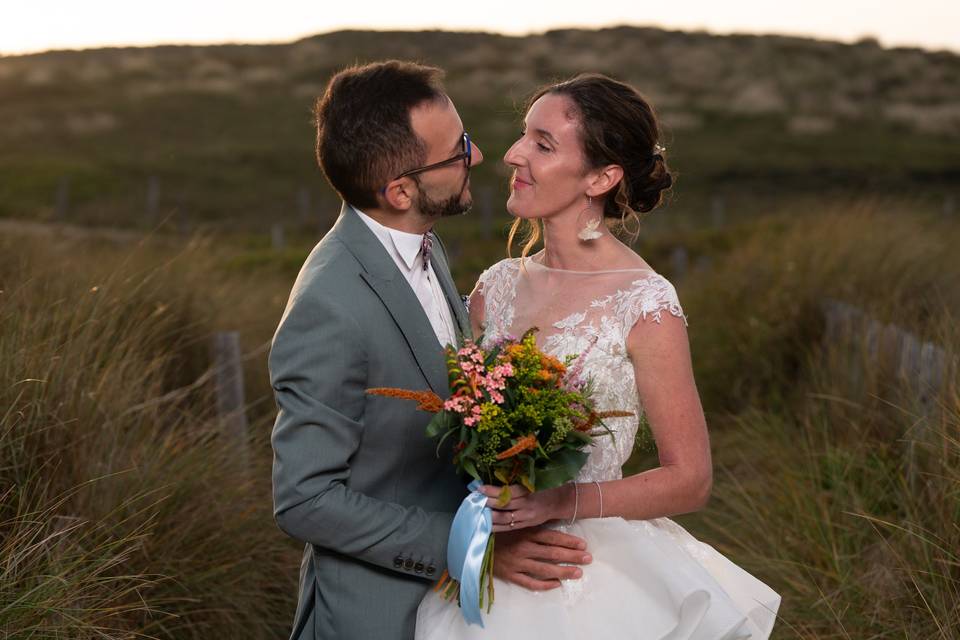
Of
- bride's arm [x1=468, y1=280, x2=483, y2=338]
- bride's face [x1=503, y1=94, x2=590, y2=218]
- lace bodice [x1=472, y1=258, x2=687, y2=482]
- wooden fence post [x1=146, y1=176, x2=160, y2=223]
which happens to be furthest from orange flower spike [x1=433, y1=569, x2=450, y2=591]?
wooden fence post [x1=146, y1=176, x2=160, y2=223]

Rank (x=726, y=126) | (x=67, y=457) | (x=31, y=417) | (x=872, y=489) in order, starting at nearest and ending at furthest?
(x=31, y=417) → (x=67, y=457) → (x=872, y=489) → (x=726, y=126)

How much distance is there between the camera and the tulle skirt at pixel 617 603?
3.07m

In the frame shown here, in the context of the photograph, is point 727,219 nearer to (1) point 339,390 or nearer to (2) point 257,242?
(2) point 257,242

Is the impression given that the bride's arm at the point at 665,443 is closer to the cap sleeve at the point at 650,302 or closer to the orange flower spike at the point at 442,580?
the cap sleeve at the point at 650,302

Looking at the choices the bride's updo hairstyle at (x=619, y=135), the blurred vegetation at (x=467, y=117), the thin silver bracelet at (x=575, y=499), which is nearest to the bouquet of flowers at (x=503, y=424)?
the thin silver bracelet at (x=575, y=499)

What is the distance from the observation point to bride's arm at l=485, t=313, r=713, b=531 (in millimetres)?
3271

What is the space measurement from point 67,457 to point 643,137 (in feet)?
8.95

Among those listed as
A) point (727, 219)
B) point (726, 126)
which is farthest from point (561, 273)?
point (726, 126)

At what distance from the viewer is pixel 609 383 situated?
11.4 feet

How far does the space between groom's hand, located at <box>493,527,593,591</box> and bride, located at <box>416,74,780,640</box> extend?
27 mm

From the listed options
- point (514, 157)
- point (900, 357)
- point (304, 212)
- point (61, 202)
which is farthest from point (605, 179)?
point (61, 202)

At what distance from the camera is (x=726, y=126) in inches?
2175

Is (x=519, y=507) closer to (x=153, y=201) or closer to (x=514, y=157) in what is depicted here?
(x=514, y=157)

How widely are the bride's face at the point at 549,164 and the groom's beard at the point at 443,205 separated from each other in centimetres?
40
